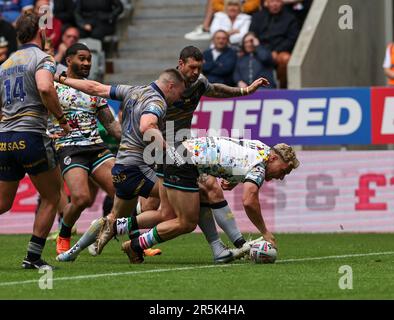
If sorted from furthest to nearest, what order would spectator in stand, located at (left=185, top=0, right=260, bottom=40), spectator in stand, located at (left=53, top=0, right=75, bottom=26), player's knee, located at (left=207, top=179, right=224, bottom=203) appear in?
1. spectator in stand, located at (left=53, top=0, right=75, bottom=26)
2. spectator in stand, located at (left=185, top=0, right=260, bottom=40)
3. player's knee, located at (left=207, top=179, right=224, bottom=203)

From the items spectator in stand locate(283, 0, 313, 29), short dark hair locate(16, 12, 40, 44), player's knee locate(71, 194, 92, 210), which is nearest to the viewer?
short dark hair locate(16, 12, 40, 44)

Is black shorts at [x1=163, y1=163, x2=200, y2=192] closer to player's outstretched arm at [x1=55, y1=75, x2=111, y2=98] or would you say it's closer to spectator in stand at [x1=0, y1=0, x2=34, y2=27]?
player's outstretched arm at [x1=55, y1=75, x2=111, y2=98]

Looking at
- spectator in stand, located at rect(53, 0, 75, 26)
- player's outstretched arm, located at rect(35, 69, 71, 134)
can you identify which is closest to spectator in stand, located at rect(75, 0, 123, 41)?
spectator in stand, located at rect(53, 0, 75, 26)

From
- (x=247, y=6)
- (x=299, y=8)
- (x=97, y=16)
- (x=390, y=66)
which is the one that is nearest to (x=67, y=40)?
(x=97, y=16)

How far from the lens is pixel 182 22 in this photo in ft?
78.7

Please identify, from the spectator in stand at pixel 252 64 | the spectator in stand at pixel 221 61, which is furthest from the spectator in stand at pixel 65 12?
the spectator in stand at pixel 252 64

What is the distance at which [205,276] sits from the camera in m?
11.7

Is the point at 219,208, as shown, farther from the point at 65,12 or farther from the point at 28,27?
the point at 65,12

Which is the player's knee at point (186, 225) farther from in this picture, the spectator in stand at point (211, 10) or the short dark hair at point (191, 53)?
the spectator in stand at point (211, 10)

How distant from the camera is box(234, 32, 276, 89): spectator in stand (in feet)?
67.8

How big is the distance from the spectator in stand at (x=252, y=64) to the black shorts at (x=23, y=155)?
8.78m

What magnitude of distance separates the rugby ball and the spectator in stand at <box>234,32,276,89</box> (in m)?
7.90

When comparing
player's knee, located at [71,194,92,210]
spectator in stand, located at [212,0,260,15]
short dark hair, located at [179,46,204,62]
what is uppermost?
spectator in stand, located at [212,0,260,15]

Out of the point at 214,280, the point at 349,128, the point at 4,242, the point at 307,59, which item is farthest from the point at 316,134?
the point at 214,280
